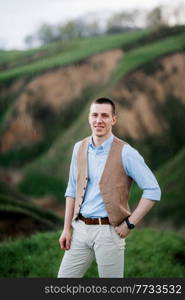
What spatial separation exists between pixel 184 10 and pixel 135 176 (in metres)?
3.15

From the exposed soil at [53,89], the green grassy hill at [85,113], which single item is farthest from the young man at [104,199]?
the exposed soil at [53,89]

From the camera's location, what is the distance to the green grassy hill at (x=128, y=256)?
4266 millimetres

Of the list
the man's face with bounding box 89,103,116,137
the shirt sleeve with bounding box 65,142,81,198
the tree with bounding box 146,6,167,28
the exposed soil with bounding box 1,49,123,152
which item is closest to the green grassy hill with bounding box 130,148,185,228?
the exposed soil with bounding box 1,49,123,152

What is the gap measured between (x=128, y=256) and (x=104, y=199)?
2005 millimetres

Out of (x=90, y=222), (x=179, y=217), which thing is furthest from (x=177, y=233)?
(x=90, y=222)

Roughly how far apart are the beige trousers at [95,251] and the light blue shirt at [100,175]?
0.07 meters

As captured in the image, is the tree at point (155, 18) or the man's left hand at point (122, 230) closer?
the man's left hand at point (122, 230)

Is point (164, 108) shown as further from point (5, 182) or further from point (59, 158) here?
point (5, 182)

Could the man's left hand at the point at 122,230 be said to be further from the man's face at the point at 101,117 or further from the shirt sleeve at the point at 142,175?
the man's face at the point at 101,117

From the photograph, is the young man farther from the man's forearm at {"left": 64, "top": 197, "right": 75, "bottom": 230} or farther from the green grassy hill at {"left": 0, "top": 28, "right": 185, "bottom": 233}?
the green grassy hill at {"left": 0, "top": 28, "right": 185, "bottom": 233}

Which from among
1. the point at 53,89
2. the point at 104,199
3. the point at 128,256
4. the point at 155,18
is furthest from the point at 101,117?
the point at 155,18

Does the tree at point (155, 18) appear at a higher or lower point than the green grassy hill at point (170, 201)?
higher

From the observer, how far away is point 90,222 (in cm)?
257

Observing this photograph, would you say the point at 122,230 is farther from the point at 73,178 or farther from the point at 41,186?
the point at 41,186
